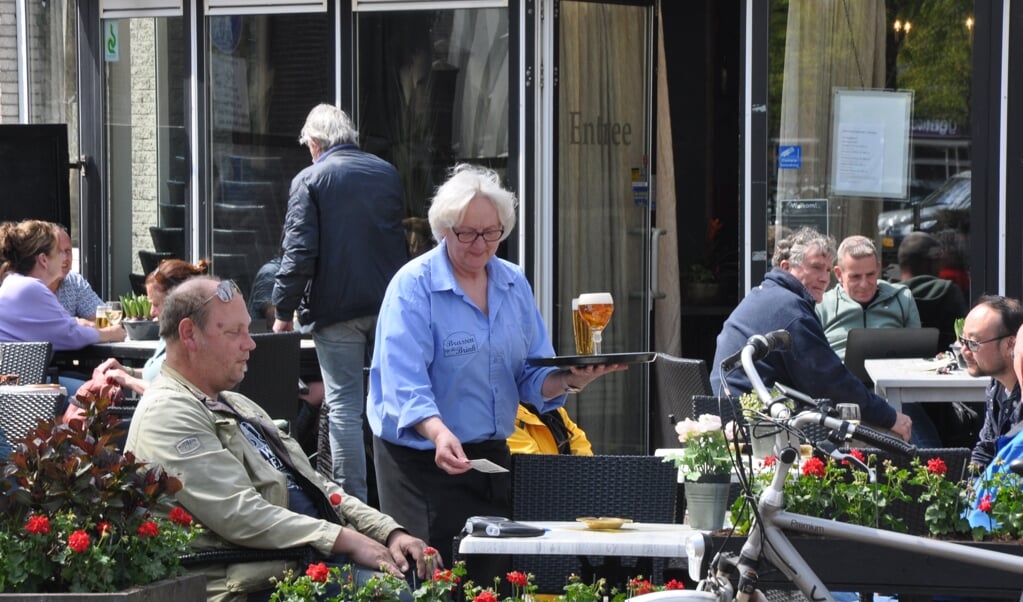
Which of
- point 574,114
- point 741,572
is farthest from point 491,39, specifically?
point 741,572

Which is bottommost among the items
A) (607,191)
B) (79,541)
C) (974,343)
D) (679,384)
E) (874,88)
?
(679,384)

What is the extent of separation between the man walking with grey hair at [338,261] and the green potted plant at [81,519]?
4.19m

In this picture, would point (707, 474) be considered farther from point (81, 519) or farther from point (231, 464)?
point (81, 519)

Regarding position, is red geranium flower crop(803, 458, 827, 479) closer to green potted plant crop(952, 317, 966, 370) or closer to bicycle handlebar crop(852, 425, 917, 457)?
bicycle handlebar crop(852, 425, 917, 457)

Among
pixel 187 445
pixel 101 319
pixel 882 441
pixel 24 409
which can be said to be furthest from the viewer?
pixel 101 319

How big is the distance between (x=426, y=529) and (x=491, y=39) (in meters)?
4.76

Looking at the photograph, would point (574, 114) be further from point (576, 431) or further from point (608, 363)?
point (608, 363)

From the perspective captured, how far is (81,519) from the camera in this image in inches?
130

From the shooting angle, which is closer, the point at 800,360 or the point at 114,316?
the point at 800,360

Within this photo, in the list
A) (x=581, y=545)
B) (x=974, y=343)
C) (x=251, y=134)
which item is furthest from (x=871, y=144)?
(x=581, y=545)

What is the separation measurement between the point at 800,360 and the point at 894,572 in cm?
277

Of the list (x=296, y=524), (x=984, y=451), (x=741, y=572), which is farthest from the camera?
(x=984, y=451)

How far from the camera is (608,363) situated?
169 inches

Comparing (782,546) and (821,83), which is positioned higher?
(821,83)
